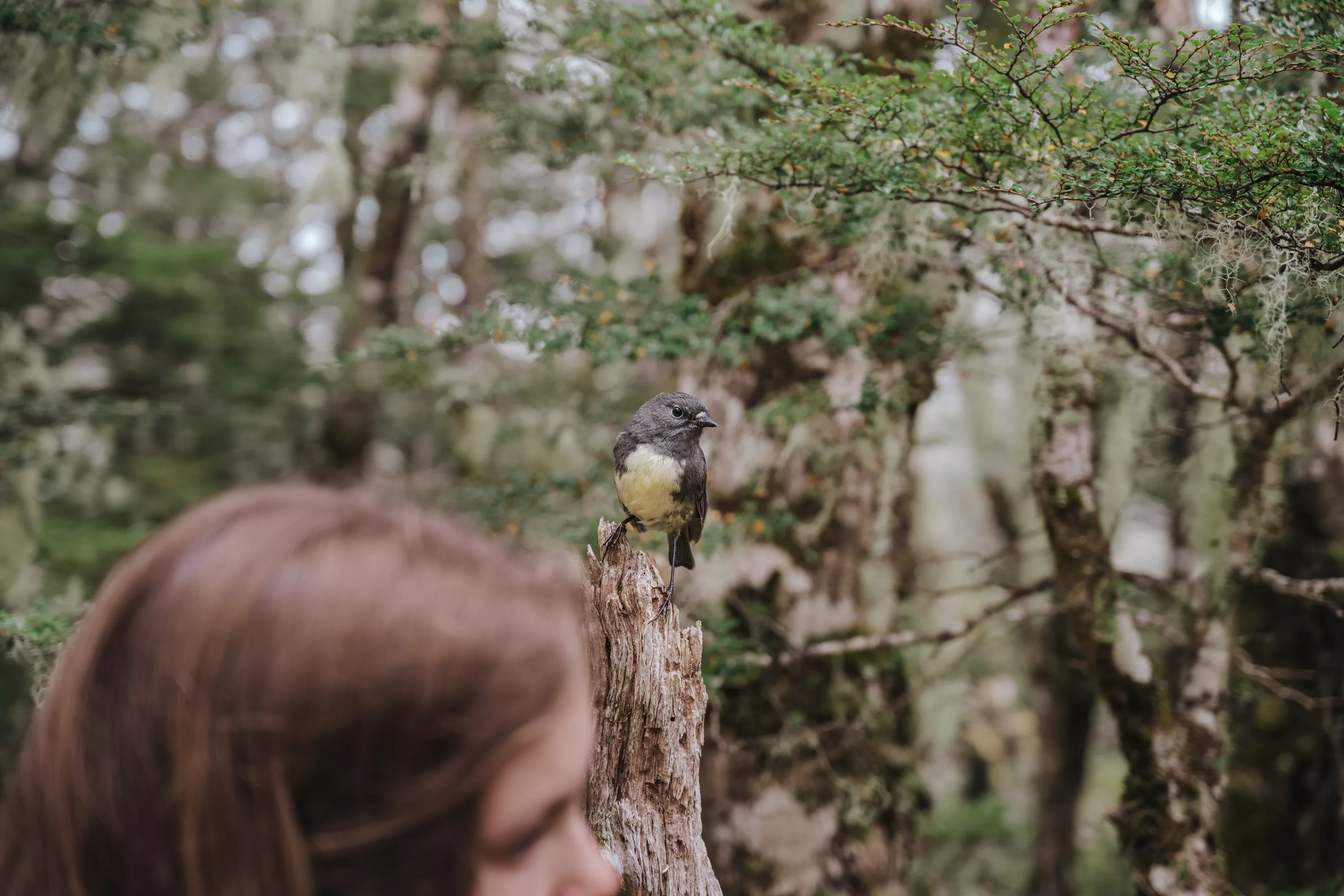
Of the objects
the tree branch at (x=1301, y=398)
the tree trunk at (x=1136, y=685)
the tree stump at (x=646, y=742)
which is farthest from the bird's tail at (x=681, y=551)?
the tree branch at (x=1301, y=398)

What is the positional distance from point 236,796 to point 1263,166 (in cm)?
225

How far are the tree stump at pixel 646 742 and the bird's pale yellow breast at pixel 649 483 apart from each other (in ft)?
2.55

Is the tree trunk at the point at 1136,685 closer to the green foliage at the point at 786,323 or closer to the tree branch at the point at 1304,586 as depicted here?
the tree branch at the point at 1304,586

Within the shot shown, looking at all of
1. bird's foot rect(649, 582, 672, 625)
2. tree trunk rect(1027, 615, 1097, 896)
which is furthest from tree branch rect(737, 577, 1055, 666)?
tree trunk rect(1027, 615, 1097, 896)

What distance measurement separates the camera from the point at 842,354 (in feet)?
14.4

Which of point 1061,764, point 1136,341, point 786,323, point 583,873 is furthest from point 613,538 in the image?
point 1061,764

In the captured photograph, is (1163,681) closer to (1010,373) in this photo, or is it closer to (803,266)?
(803,266)

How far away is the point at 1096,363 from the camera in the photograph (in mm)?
3564

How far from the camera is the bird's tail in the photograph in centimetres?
346

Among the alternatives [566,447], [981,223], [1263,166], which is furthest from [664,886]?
[566,447]

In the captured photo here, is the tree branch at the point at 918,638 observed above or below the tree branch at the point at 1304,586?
below

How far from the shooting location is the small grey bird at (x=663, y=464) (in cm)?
306

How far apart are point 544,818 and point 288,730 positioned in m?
0.26

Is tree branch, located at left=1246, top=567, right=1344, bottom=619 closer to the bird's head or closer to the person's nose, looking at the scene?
the bird's head
